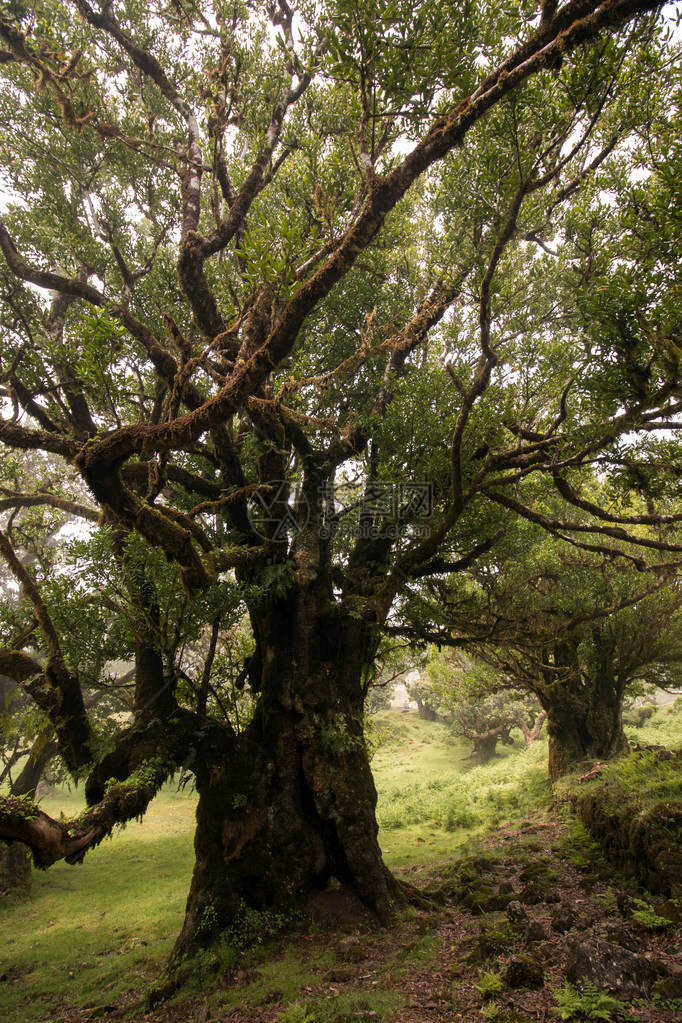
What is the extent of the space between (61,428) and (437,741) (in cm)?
3103

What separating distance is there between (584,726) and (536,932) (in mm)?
11246

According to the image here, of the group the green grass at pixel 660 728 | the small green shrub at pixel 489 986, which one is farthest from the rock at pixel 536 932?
the green grass at pixel 660 728

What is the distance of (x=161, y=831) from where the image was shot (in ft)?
60.7

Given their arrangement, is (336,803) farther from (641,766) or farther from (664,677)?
(664,677)

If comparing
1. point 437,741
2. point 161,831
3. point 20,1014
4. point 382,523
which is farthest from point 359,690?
point 437,741

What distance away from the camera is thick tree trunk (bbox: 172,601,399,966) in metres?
7.20

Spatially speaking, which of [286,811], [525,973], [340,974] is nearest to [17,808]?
[340,974]

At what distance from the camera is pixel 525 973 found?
4.62 metres

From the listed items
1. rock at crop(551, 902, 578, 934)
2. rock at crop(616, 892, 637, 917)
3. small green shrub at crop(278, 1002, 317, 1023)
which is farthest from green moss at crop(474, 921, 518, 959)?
small green shrub at crop(278, 1002, 317, 1023)

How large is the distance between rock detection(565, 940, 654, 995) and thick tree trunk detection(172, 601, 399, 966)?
3.58 m

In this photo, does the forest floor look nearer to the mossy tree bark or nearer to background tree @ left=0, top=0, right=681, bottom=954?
background tree @ left=0, top=0, right=681, bottom=954

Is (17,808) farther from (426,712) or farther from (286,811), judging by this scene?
(426,712)

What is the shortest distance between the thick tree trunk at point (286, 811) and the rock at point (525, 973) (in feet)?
9.95

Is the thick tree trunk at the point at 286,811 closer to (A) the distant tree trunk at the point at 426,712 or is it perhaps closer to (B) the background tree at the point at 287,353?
(B) the background tree at the point at 287,353
